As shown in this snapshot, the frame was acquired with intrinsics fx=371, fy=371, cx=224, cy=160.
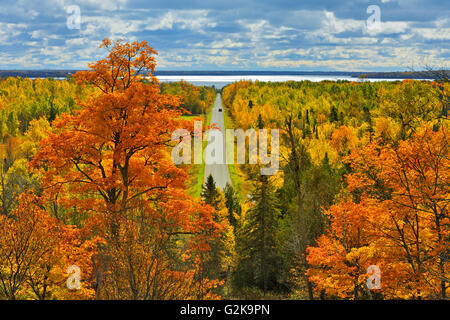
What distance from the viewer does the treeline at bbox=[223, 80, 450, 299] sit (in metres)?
14.3

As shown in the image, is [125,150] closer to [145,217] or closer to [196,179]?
[145,217]

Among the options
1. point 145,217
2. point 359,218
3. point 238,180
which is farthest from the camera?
point 238,180

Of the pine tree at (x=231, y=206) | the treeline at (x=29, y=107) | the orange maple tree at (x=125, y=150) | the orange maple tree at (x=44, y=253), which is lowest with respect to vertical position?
the pine tree at (x=231, y=206)

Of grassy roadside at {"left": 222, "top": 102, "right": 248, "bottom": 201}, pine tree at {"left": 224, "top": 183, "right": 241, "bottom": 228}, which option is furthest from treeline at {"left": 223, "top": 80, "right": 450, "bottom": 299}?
grassy roadside at {"left": 222, "top": 102, "right": 248, "bottom": 201}

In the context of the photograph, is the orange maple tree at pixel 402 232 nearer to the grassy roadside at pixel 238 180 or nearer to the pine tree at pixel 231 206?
the pine tree at pixel 231 206

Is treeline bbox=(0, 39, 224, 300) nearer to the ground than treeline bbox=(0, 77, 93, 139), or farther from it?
nearer to the ground

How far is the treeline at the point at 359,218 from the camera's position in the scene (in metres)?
14.3

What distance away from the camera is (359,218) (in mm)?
18188

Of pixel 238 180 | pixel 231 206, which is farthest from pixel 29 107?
pixel 231 206

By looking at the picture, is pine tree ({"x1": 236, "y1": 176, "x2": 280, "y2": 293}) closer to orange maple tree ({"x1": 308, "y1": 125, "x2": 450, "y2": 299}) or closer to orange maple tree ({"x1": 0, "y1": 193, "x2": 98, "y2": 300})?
orange maple tree ({"x1": 308, "y1": 125, "x2": 450, "y2": 299})

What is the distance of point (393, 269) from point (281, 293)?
16.5 meters

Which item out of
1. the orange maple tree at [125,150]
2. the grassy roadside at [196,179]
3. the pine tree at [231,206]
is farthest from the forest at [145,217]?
the grassy roadside at [196,179]
